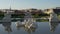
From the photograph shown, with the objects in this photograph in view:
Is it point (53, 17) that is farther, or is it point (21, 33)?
point (53, 17)

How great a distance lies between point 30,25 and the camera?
23.1 feet

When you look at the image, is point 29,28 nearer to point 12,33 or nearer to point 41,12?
point 12,33

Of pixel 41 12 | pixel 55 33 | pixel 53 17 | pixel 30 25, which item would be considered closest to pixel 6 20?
pixel 53 17

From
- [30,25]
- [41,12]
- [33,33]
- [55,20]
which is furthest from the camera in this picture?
[41,12]

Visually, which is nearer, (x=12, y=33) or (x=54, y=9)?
(x=12, y=33)

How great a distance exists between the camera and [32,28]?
6930mm

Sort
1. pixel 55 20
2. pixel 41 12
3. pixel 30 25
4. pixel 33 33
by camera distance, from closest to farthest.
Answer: pixel 33 33
pixel 30 25
pixel 55 20
pixel 41 12

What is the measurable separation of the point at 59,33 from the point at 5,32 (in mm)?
1796

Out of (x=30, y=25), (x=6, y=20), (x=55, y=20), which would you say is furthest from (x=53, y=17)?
(x=30, y=25)

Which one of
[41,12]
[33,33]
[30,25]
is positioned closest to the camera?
[33,33]

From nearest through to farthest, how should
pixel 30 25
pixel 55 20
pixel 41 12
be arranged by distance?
pixel 30 25, pixel 55 20, pixel 41 12

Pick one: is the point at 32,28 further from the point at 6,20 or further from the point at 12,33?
the point at 6,20

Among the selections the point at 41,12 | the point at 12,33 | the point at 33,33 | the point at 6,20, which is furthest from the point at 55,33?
the point at 41,12

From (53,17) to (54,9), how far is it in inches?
215
